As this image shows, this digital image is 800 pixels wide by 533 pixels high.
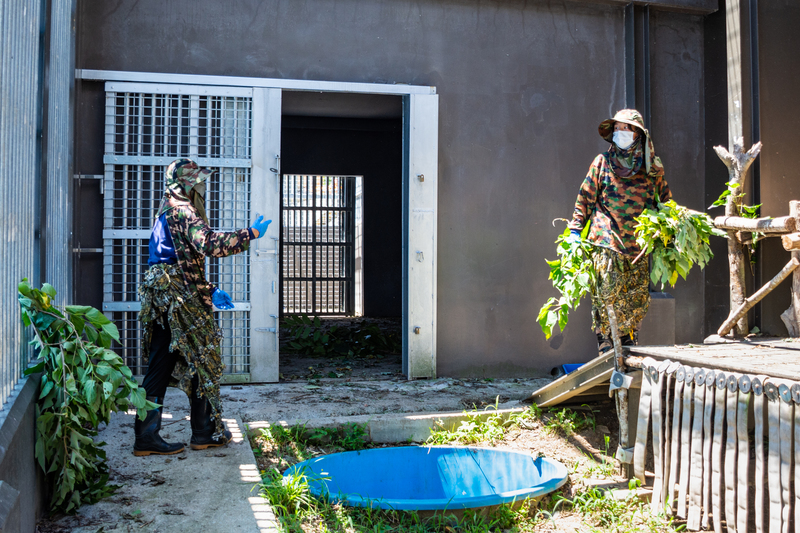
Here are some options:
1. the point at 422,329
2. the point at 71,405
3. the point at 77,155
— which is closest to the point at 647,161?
the point at 422,329

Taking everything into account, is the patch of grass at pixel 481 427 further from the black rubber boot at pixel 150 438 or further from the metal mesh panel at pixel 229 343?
the metal mesh panel at pixel 229 343

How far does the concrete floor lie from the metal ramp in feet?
1.20

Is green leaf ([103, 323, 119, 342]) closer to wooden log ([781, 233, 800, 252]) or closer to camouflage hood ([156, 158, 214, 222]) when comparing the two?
camouflage hood ([156, 158, 214, 222])

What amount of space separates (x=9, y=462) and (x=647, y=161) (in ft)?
12.2

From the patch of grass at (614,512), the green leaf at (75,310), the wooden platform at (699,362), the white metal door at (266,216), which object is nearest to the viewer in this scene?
the green leaf at (75,310)

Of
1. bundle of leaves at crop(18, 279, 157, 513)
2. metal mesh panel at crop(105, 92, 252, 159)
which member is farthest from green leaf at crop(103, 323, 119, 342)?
metal mesh panel at crop(105, 92, 252, 159)

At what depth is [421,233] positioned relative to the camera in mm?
6145

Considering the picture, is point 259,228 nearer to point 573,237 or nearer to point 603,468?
point 573,237

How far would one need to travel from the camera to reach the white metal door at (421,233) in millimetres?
6125

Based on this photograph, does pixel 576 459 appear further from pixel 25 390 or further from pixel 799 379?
pixel 25 390

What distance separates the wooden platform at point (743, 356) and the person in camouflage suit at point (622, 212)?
0.29 metres

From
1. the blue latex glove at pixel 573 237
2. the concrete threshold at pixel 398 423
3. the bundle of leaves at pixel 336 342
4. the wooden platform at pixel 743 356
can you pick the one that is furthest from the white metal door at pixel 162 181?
the wooden platform at pixel 743 356

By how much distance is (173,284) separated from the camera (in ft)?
12.6

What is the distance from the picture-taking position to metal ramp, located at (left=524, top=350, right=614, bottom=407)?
13.9 ft
